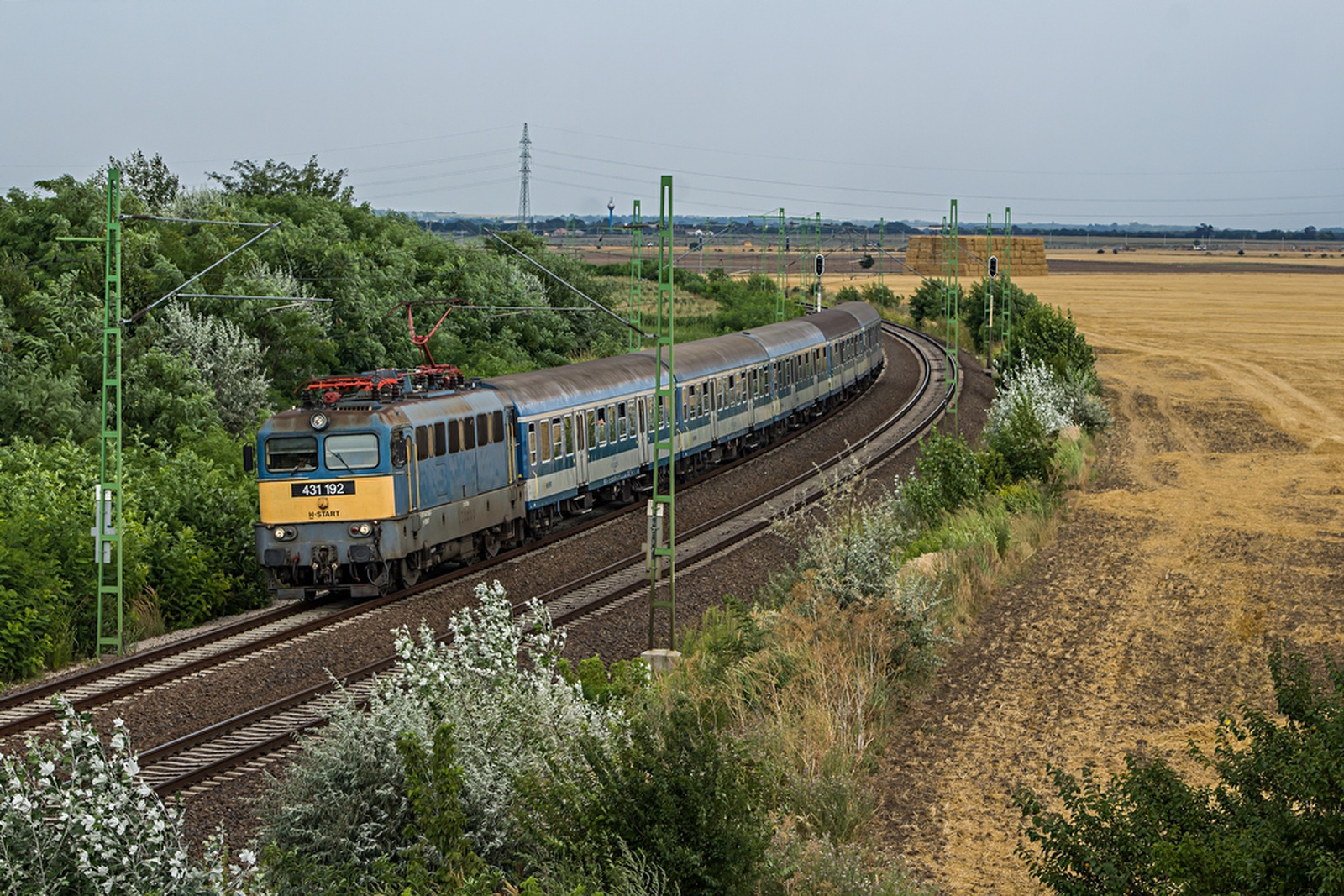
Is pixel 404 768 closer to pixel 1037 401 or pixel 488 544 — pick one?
pixel 488 544

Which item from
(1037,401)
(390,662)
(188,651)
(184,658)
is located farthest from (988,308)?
(184,658)

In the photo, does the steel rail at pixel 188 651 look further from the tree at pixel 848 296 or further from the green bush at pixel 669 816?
the tree at pixel 848 296

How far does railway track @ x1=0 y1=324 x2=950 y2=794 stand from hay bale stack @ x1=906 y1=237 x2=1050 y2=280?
297 ft

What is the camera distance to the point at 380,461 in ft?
65.0

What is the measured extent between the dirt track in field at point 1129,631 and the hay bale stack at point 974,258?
275 ft

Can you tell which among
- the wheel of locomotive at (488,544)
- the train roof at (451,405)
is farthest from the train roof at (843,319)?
the train roof at (451,405)

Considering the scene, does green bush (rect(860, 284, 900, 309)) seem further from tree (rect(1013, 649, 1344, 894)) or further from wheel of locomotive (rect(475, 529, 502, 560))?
tree (rect(1013, 649, 1344, 894))

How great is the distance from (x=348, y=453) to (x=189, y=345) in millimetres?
16209

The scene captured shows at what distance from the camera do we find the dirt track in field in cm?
1091

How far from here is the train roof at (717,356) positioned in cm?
3228

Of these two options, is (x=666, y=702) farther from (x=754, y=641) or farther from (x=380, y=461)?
(x=380, y=461)

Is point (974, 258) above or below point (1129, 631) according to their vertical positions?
above

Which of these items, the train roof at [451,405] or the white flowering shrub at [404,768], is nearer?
the white flowering shrub at [404,768]

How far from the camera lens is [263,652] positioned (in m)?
17.5
